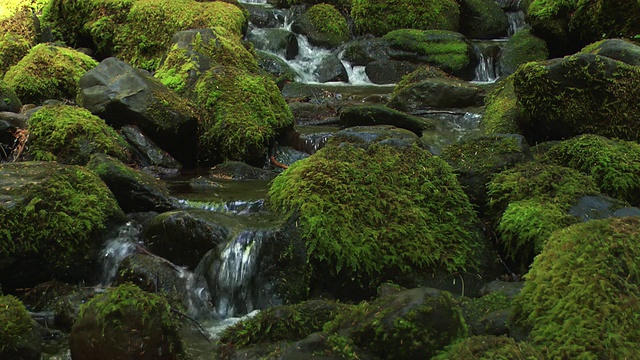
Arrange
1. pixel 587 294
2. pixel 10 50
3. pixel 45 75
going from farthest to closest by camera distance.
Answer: pixel 10 50, pixel 45 75, pixel 587 294

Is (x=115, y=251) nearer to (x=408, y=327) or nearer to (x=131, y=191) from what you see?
(x=131, y=191)

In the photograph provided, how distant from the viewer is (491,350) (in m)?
2.98

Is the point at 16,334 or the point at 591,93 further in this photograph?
the point at 591,93

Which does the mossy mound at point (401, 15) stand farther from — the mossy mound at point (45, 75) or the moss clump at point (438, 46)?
the mossy mound at point (45, 75)

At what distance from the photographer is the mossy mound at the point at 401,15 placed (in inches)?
696

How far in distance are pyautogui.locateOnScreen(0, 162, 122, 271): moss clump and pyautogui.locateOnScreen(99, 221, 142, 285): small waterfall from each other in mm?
162

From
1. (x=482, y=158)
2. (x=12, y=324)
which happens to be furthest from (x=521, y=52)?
(x=12, y=324)

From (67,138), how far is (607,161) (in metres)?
6.11

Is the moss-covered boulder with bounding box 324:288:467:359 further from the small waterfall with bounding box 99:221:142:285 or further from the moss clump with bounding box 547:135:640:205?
the moss clump with bounding box 547:135:640:205

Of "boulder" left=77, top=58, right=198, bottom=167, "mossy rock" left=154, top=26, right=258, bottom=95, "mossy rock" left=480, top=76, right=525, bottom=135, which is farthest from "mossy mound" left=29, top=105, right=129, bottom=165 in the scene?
"mossy rock" left=480, top=76, right=525, bottom=135

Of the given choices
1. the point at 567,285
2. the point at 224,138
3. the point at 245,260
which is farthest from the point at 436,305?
the point at 224,138

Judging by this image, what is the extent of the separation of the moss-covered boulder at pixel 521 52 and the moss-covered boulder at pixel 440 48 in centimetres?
80

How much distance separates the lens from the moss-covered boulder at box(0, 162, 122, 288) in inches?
201

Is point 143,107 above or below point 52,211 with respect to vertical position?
below
